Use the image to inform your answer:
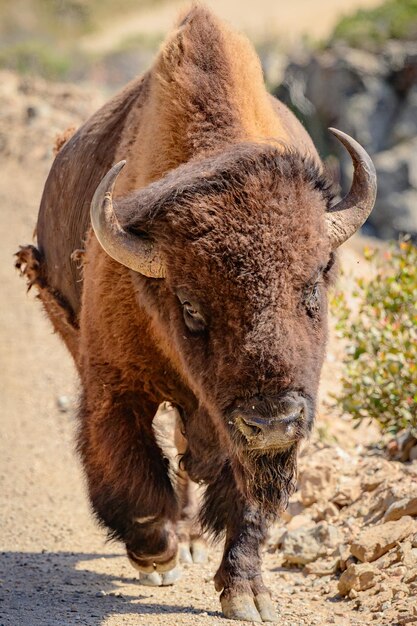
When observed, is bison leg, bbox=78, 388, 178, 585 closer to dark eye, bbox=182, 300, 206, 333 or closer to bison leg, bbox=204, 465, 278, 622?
bison leg, bbox=204, 465, 278, 622

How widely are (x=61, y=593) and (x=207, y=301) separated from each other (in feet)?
7.46

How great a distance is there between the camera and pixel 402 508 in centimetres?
633

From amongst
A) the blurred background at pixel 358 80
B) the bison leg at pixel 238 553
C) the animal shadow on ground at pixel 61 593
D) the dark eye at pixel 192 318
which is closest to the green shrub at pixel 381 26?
the blurred background at pixel 358 80

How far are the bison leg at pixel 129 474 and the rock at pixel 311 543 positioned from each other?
1.03 metres

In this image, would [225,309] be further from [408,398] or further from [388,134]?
[388,134]

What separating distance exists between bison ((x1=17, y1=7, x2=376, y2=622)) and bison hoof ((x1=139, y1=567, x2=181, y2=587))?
0.02 metres

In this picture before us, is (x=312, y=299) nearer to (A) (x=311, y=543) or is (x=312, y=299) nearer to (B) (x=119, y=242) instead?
(B) (x=119, y=242)

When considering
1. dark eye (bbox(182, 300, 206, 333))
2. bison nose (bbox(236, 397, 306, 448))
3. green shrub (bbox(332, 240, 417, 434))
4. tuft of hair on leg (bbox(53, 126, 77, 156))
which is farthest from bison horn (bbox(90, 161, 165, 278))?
tuft of hair on leg (bbox(53, 126, 77, 156))

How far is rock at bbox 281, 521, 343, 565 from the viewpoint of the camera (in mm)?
6664

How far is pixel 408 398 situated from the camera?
7730 millimetres

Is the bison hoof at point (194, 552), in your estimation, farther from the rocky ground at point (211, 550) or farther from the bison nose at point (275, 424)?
the bison nose at point (275, 424)

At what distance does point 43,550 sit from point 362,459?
7.80ft

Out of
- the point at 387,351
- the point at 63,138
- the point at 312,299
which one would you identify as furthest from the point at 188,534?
the point at 63,138

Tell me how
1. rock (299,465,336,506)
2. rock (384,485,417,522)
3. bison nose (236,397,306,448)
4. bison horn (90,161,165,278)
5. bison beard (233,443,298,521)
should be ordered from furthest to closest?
rock (299,465,336,506)
rock (384,485,417,522)
bison horn (90,161,165,278)
bison beard (233,443,298,521)
bison nose (236,397,306,448)
